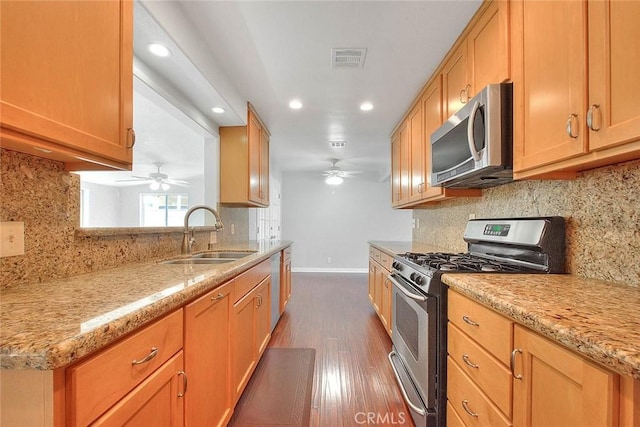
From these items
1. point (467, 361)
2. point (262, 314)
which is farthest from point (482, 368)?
point (262, 314)

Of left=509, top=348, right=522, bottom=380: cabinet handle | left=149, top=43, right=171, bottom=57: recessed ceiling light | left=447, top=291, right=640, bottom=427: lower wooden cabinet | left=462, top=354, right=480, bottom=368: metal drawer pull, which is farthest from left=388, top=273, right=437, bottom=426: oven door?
left=149, top=43, right=171, bottom=57: recessed ceiling light

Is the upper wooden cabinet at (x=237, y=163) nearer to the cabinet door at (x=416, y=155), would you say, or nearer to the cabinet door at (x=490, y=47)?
the cabinet door at (x=416, y=155)

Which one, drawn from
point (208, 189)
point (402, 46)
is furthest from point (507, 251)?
point (208, 189)

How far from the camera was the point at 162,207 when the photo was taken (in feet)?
25.4

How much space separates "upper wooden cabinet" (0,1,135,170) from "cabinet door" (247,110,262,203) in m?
1.90

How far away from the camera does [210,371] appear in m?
1.28

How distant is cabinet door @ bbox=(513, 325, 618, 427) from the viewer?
634 millimetres

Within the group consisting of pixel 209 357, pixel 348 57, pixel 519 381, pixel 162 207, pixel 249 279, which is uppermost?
pixel 348 57

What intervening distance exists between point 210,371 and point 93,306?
26.4 inches

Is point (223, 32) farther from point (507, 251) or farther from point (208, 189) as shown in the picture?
point (507, 251)

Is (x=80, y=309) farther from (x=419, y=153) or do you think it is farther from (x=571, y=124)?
(x=419, y=153)

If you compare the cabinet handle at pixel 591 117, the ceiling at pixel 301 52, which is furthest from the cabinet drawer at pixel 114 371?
the cabinet handle at pixel 591 117

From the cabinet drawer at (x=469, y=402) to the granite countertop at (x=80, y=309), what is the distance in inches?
45.4

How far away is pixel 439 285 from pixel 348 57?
1.64 metres
